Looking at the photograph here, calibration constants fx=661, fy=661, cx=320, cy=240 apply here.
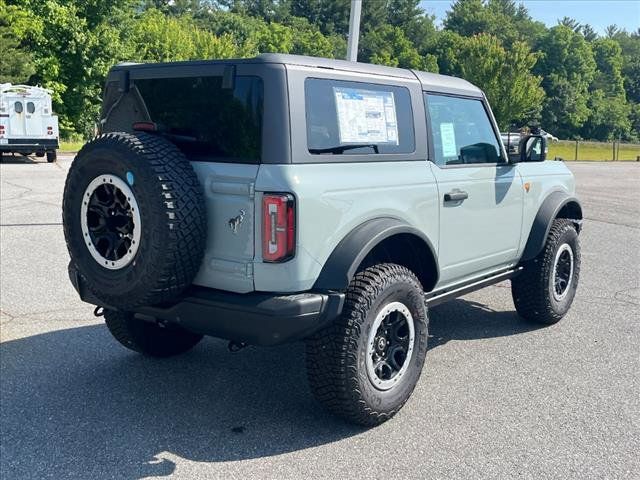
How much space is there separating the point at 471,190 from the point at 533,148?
0.96 meters

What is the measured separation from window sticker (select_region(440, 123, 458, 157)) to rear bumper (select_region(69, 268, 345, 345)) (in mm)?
1566

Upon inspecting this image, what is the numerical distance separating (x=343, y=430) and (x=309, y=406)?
0.38 meters

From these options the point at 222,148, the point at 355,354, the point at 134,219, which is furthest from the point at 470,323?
the point at 134,219

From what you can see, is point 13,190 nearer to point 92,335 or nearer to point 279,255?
point 92,335

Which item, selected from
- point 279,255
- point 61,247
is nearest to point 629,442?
point 279,255

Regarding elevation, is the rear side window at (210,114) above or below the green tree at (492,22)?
below

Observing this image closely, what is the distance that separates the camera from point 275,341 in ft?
10.7

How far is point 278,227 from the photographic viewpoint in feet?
10.6

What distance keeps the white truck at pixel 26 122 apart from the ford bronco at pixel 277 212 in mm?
18500

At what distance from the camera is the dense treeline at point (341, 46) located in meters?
31.9

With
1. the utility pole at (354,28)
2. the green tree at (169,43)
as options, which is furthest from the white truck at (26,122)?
the green tree at (169,43)

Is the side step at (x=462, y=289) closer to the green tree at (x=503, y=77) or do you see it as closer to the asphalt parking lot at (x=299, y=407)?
the asphalt parking lot at (x=299, y=407)

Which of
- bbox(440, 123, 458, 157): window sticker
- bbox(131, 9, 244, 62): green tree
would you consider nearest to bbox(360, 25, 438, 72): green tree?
bbox(131, 9, 244, 62): green tree

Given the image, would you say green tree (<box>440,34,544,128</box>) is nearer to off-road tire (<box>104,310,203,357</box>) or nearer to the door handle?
the door handle
